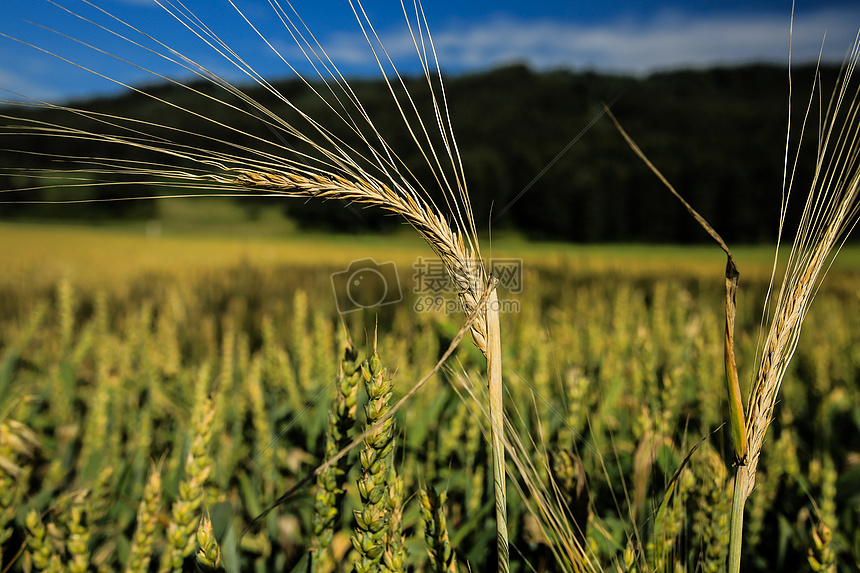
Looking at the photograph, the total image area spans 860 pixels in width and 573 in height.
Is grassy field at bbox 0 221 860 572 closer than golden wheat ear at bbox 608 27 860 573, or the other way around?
golden wheat ear at bbox 608 27 860 573

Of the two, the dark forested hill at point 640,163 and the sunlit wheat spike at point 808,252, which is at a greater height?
the dark forested hill at point 640,163

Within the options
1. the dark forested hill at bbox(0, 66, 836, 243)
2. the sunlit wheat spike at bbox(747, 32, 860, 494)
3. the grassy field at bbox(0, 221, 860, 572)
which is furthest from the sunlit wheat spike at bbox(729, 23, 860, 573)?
the dark forested hill at bbox(0, 66, 836, 243)

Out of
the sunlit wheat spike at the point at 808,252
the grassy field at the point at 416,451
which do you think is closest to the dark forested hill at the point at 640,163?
the grassy field at the point at 416,451

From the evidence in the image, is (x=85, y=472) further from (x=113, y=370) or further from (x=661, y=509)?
(x=661, y=509)

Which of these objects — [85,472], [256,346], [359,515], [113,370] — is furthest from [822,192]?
[256,346]

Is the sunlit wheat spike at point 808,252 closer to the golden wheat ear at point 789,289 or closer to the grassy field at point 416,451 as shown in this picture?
the golden wheat ear at point 789,289

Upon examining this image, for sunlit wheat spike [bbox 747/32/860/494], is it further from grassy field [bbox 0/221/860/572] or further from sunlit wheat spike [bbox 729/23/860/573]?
grassy field [bbox 0/221/860/572]

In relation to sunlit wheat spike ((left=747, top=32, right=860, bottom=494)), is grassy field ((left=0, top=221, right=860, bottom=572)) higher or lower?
lower

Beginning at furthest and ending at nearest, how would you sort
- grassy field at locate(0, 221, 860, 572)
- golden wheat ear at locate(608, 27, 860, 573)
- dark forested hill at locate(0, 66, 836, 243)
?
dark forested hill at locate(0, 66, 836, 243), grassy field at locate(0, 221, 860, 572), golden wheat ear at locate(608, 27, 860, 573)

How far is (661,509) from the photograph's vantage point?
69 centimetres

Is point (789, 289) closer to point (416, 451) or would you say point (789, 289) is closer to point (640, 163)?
point (416, 451)

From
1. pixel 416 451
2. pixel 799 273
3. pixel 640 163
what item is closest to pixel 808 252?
pixel 799 273

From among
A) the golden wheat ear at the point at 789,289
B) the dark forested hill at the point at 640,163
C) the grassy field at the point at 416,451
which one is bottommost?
the grassy field at the point at 416,451

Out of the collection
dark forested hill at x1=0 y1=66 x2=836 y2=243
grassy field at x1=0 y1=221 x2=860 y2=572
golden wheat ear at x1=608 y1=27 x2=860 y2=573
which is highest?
dark forested hill at x1=0 y1=66 x2=836 y2=243
